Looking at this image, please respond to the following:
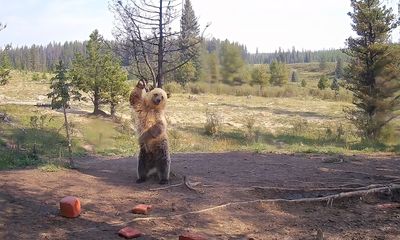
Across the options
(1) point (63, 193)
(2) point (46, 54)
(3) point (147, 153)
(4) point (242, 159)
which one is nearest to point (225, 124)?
(4) point (242, 159)

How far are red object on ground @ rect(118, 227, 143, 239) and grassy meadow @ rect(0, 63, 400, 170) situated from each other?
4.40m

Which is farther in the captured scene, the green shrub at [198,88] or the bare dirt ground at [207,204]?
the green shrub at [198,88]

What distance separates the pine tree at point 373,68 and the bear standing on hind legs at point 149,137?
44.7 feet

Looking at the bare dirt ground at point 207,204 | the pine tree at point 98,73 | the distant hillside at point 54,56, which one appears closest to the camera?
the bare dirt ground at point 207,204

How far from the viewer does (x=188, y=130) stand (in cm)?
2116

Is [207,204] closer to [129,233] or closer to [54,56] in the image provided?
[129,233]

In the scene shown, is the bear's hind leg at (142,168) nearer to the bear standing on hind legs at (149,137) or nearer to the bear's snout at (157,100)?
the bear standing on hind legs at (149,137)

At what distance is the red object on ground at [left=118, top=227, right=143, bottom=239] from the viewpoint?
4.96 m

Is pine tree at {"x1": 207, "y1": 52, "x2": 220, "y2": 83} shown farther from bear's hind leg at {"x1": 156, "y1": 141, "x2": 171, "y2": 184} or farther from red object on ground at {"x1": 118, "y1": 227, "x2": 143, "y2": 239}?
red object on ground at {"x1": 118, "y1": 227, "x2": 143, "y2": 239}

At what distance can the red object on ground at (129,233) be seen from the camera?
4961 millimetres

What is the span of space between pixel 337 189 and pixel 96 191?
4.04 meters

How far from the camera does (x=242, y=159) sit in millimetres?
10797

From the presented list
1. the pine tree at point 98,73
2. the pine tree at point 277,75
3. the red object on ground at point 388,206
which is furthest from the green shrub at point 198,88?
the red object on ground at point 388,206

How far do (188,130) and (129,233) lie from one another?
16.2 metres
